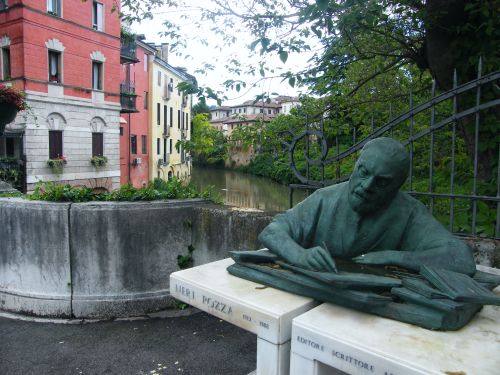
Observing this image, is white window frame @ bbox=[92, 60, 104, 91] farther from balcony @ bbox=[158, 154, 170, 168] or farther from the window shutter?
balcony @ bbox=[158, 154, 170, 168]

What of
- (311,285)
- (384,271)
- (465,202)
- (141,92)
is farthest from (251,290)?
(141,92)

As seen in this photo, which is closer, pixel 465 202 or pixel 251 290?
pixel 251 290

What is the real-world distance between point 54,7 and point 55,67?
266 cm

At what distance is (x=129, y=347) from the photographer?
3.96 meters

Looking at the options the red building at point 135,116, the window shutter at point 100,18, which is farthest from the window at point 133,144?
the window shutter at point 100,18

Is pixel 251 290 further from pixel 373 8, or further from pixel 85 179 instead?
pixel 85 179

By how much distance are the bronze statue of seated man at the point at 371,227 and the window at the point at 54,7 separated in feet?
63.8

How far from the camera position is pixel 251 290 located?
7.44ft

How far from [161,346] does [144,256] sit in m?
1.15

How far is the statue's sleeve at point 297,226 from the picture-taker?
2.44 m

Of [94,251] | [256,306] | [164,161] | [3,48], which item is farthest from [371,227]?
[164,161]

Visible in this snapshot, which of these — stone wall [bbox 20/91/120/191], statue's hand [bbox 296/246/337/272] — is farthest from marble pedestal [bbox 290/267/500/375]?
stone wall [bbox 20/91/120/191]

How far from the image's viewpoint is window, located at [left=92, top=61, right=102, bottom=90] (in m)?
20.3

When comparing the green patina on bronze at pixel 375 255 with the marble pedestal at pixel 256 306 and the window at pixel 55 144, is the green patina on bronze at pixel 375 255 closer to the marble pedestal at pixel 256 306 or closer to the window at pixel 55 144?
the marble pedestal at pixel 256 306
